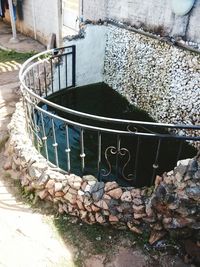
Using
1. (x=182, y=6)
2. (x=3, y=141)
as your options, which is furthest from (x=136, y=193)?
(x=182, y=6)

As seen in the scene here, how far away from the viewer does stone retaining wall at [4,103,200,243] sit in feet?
10.7

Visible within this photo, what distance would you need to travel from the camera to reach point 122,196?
150 inches

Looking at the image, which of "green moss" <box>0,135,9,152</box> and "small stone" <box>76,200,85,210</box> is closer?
"small stone" <box>76,200,85,210</box>

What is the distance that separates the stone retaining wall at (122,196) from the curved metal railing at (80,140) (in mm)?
278

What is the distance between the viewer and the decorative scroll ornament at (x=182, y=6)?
5.20m

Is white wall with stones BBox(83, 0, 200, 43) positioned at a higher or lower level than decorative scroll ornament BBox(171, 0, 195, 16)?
lower

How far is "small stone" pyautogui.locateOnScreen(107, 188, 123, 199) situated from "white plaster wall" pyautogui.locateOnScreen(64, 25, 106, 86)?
4.59 m

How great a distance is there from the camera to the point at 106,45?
776 cm

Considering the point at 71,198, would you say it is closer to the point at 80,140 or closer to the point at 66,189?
the point at 66,189

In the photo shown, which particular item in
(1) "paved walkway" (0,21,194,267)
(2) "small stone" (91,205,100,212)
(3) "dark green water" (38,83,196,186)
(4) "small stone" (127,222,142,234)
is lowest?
(3) "dark green water" (38,83,196,186)

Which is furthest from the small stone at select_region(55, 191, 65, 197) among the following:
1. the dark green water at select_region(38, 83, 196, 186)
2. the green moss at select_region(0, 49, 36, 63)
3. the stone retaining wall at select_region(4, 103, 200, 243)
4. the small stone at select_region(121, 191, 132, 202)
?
the green moss at select_region(0, 49, 36, 63)

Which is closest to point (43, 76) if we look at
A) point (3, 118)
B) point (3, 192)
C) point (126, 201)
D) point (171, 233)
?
point (3, 118)

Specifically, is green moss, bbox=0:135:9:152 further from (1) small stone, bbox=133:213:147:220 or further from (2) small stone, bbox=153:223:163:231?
(2) small stone, bbox=153:223:163:231

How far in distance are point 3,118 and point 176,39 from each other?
3894 millimetres
